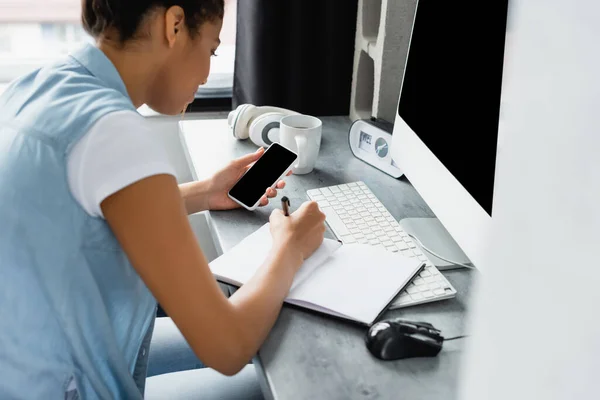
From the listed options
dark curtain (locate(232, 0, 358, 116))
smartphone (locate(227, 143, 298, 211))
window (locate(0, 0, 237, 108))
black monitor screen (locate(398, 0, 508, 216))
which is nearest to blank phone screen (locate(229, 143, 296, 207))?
smartphone (locate(227, 143, 298, 211))

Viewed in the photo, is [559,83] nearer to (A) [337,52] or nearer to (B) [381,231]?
(B) [381,231]

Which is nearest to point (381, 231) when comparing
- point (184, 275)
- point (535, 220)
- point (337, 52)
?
point (184, 275)

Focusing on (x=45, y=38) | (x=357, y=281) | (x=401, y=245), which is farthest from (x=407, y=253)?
(x=45, y=38)

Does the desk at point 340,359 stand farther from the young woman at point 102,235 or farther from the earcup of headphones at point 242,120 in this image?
the earcup of headphones at point 242,120

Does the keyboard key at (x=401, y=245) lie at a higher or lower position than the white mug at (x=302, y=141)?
lower

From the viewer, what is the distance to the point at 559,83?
0.16m

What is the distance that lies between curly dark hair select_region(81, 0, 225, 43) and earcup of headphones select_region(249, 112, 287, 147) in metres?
0.51

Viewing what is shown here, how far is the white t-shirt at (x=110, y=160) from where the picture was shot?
65 cm

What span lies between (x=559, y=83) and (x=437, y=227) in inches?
37.1

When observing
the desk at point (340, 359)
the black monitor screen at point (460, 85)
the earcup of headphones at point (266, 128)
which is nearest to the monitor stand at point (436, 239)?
the desk at point (340, 359)

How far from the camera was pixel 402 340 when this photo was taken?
2.42 feet

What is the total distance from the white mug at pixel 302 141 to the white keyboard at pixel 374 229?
3.8 inches

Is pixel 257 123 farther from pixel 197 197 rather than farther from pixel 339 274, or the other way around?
pixel 339 274

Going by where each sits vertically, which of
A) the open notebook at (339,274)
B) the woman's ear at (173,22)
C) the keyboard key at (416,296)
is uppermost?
the woman's ear at (173,22)
